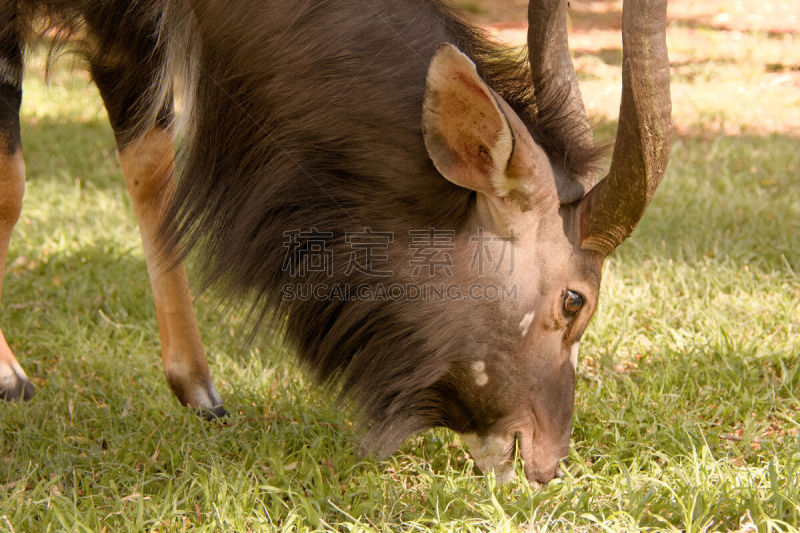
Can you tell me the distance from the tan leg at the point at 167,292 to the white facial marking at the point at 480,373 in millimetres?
1440

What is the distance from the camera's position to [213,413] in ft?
11.8

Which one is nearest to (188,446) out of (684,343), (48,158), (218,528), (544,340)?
(218,528)

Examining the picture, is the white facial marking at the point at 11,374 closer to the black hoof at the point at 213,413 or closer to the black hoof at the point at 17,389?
the black hoof at the point at 17,389

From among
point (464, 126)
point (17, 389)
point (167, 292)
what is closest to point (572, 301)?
point (464, 126)

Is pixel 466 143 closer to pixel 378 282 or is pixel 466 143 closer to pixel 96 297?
pixel 378 282

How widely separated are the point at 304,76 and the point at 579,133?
0.91m


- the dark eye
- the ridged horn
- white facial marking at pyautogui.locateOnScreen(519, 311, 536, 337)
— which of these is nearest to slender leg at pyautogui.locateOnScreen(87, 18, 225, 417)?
white facial marking at pyautogui.locateOnScreen(519, 311, 536, 337)

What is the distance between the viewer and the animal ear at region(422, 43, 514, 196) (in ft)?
7.57

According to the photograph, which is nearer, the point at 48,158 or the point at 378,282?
the point at 378,282

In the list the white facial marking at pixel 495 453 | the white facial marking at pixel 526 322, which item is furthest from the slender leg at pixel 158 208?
the white facial marking at pixel 526 322

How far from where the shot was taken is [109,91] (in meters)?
3.57

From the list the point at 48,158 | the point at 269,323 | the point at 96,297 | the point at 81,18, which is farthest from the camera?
the point at 48,158

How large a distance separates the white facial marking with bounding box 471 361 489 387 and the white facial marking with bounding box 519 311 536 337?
166 millimetres

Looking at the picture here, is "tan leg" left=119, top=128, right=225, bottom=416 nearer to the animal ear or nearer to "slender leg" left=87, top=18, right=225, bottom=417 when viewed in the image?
"slender leg" left=87, top=18, right=225, bottom=417
